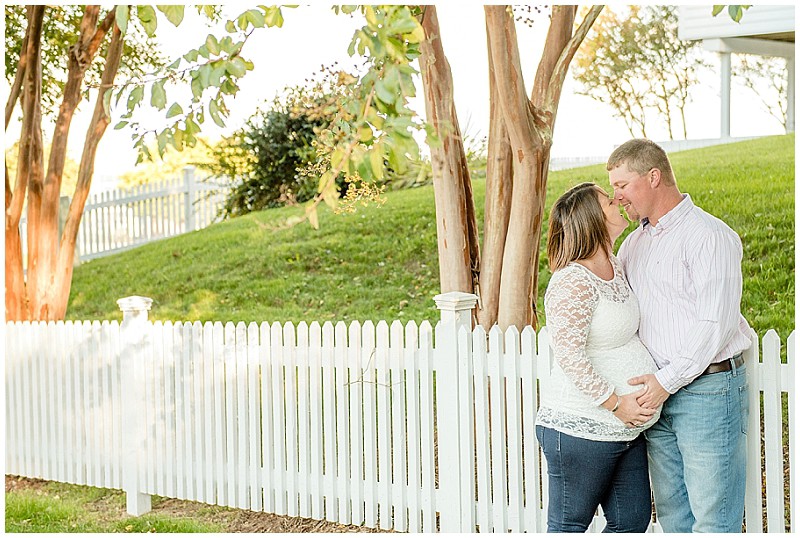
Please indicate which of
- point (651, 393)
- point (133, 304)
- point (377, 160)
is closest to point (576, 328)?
point (651, 393)

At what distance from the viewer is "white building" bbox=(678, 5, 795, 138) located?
12758 mm

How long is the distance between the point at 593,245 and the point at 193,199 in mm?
12653

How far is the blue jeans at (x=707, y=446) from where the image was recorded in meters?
3.31

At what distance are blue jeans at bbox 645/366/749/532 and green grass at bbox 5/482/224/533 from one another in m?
3.15

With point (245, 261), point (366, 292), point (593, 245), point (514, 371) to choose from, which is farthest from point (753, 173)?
point (593, 245)

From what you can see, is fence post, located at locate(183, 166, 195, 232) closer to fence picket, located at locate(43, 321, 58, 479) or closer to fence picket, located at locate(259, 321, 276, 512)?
fence picket, located at locate(43, 321, 58, 479)

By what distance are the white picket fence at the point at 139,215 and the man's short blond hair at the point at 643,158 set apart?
11.7m

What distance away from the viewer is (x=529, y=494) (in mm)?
4418

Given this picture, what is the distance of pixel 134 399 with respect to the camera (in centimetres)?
590

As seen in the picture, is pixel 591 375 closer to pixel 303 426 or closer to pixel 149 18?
pixel 149 18

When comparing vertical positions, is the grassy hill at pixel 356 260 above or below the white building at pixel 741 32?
below

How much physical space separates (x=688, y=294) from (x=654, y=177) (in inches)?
18.8

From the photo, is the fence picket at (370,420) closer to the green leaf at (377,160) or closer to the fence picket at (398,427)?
the fence picket at (398,427)

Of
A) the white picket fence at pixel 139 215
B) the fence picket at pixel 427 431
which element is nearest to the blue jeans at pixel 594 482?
the fence picket at pixel 427 431
